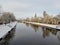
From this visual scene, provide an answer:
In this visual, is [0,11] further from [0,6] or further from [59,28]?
[59,28]

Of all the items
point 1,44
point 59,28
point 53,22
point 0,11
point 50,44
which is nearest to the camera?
point 1,44

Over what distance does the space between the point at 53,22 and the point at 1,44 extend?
48.2 meters

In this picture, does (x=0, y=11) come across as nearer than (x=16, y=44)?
No

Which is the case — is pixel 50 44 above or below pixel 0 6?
below

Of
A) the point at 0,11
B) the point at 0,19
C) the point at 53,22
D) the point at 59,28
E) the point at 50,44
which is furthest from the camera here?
the point at 0,19

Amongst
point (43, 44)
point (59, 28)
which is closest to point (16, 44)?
point (43, 44)

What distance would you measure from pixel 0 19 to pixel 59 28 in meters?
44.0

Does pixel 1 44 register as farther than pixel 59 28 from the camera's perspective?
No

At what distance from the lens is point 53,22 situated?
59938mm

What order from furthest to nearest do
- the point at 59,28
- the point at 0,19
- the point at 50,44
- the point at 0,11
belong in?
the point at 0,19 < the point at 0,11 < the point at 59,28 < the point at 50,44

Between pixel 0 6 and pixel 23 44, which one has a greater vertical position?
pixel 0 6

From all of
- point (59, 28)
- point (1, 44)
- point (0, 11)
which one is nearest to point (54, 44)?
point (1, 44)

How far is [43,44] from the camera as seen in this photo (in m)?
14.4

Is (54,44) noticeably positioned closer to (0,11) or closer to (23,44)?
(23,44)
